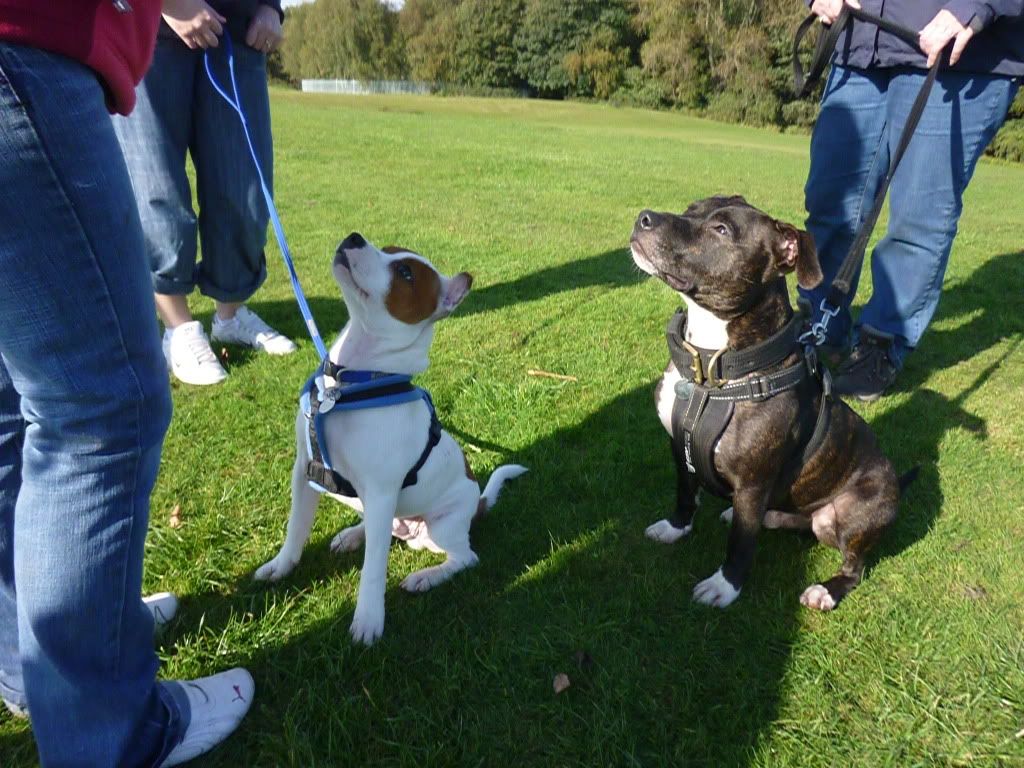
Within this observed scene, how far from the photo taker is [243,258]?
4.45 metres

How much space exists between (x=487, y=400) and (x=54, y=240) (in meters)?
3.16

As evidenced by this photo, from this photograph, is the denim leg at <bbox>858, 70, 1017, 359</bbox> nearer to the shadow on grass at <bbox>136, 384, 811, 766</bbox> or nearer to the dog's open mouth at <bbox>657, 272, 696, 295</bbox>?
the shadow on grass at <bbox>136, 384, 811, 766</bbox>

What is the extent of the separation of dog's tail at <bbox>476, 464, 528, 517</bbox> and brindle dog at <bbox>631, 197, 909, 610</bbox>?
83 centimetres

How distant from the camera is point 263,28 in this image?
12.6 ft

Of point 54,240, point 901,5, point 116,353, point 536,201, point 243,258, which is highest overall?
point 901,5

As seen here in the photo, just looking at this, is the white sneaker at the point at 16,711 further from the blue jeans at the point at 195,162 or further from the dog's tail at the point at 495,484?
the blue jeans at the point at 195,162

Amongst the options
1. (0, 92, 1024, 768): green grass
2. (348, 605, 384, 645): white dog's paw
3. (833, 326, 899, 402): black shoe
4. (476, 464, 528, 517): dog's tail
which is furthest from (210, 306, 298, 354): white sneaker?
(833, 326, 899, 402): black shoe

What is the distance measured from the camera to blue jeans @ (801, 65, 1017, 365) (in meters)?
4.08

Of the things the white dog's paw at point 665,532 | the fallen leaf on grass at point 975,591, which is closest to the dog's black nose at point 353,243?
the white dog's paw at point 665,532

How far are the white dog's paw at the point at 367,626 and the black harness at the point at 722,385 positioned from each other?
1.39 meters

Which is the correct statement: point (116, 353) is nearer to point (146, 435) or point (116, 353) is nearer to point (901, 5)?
point (146, 435)

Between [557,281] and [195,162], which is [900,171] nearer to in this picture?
[557,281]

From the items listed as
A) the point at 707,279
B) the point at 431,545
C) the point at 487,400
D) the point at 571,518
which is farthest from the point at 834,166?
the point at 431,545

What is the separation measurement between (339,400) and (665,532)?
1666 millimetres
